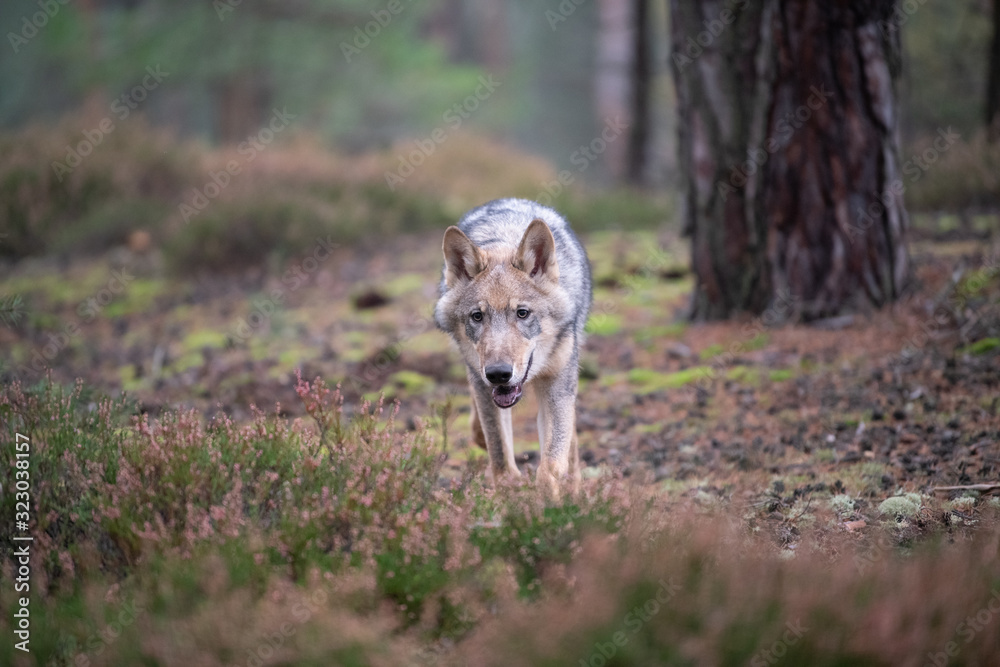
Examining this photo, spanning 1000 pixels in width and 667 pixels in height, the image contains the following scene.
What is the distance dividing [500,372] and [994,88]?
10.9 m

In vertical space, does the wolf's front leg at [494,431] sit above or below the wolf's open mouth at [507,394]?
below

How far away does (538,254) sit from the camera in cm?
497

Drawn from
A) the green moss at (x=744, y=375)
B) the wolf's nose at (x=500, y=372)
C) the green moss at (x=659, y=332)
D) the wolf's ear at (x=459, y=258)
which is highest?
the wolf's ear at (x=459, y=258)

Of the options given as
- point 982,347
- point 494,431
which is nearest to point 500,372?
point 494,431

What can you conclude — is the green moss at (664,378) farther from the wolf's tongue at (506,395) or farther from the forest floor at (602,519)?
the wolf's tongue at (506,395)

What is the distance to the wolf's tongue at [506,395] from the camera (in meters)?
4.47

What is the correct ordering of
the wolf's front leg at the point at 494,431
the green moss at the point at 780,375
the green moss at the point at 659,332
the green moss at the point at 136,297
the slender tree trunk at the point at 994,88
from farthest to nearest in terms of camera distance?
the green moss at the point at 136,297, the slender tree trunk at the point at 994,88, the green moss at the point at 659,332, the green moss at the point at 780,375, the wolf's front leg at the point at 494,431

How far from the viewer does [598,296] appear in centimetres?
1009

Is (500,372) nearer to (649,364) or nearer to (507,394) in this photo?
(507,394)

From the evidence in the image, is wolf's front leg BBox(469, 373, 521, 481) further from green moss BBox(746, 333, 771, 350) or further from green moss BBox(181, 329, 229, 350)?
green moss BBox(181, 329, 229, 350)

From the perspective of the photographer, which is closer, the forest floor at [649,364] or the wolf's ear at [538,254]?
the wolf's ear at [538,254]

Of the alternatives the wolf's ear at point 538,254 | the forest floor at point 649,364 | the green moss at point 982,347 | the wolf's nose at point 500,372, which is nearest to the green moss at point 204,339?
the forest floor at point 649,364

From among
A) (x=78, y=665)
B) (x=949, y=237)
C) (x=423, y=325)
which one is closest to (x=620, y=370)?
(x=423, y=325)

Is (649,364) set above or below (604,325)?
below
